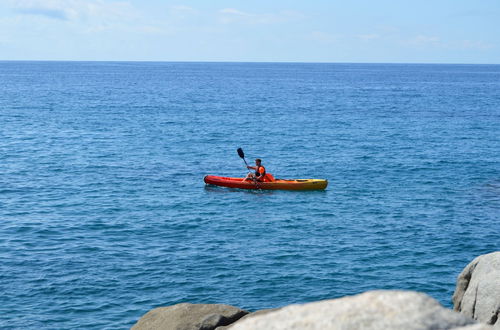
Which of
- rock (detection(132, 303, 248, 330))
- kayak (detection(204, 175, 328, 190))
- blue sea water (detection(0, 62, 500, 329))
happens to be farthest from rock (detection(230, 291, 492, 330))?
kayak (detection(204, 175, 328, 190))

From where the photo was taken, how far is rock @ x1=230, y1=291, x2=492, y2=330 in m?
5.04

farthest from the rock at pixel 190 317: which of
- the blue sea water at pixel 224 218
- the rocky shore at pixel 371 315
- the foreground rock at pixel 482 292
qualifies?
the rocky shore at pixel 371 315

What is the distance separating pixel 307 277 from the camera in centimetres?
2244

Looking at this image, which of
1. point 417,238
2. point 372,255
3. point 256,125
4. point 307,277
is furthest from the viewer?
point 256,125

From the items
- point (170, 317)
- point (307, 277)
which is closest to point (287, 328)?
point (170, 317)

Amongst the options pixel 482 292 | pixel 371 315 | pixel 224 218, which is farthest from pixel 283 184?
pixel 371 315

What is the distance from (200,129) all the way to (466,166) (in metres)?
29.4

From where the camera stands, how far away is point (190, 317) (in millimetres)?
13039

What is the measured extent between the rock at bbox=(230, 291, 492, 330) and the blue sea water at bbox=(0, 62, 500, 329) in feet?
46.7

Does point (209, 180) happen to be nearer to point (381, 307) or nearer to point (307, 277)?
point (307, 277)

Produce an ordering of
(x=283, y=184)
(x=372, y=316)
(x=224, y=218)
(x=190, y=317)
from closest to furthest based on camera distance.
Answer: (x=372, y=316)
(x=190, y=317)
(x=224, y=218)
(x=283, y=184)

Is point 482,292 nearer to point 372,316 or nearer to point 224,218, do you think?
point 372,316

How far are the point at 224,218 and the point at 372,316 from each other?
25.8m

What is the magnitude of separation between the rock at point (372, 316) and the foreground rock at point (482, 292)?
23.9 ft
